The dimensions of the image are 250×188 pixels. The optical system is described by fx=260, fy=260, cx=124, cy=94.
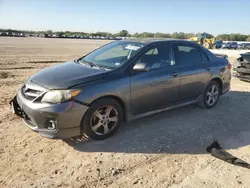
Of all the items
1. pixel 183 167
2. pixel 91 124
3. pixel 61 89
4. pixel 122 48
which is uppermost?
pixel 122 48

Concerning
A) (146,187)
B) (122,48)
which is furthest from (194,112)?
(146,187)

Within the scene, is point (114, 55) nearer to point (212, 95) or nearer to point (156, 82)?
point (156, 82)

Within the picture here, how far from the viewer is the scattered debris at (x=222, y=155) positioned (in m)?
3.71

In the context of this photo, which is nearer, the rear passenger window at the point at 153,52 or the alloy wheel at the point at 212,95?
the rear passenger window at the point at 153,52

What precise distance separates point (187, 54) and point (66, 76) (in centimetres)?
275

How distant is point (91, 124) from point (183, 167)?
1525 mm

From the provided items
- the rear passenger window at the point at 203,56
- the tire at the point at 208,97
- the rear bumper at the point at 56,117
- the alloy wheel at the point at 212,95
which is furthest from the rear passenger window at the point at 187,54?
the rear bumper at the point at 56,117

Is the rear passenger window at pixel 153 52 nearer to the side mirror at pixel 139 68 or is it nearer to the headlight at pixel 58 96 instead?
the side mirror at pixel 139 68

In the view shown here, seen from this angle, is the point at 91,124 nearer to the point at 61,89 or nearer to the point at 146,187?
the point at 61,89

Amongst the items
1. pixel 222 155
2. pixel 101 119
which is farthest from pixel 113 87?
pixel 222 155

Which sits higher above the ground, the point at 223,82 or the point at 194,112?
the point at 223,82

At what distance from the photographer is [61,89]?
3.82m

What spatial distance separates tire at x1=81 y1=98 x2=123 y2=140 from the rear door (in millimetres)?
1707

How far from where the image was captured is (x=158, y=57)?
501 centimetres
